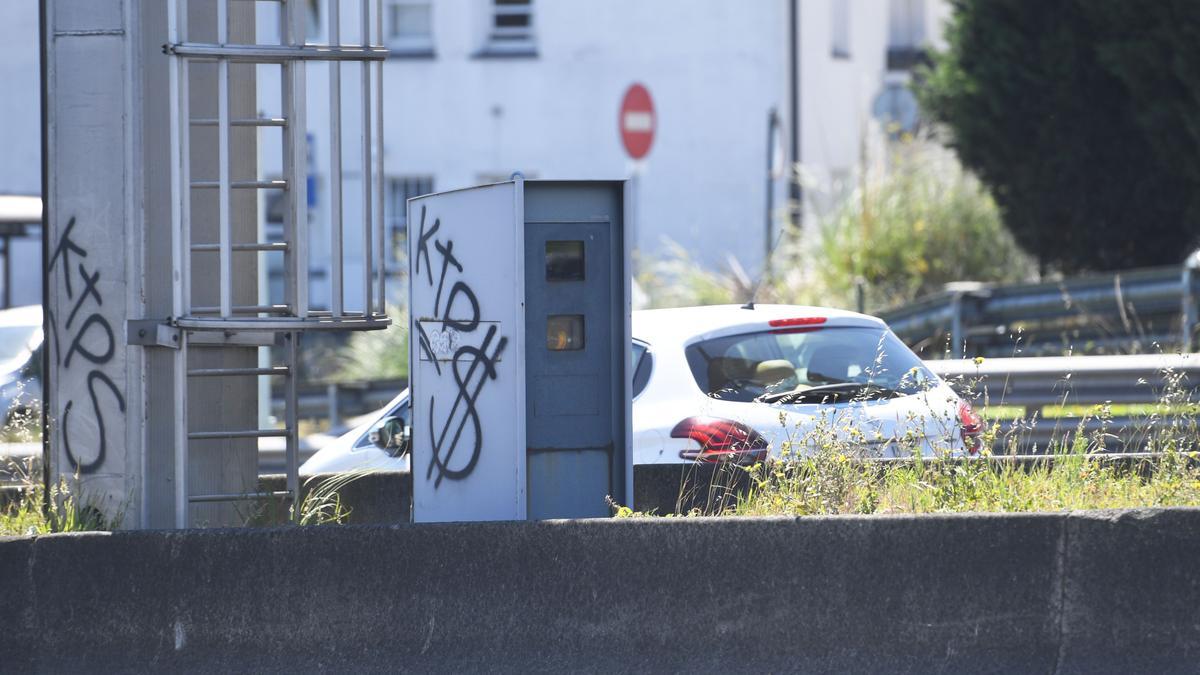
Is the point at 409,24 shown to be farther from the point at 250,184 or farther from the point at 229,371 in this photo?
the point at 229,371

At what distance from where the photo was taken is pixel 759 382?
330 inches

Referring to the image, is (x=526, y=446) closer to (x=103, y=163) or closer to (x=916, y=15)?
(x=103, y=163)

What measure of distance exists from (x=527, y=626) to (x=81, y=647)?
1556 millimetres

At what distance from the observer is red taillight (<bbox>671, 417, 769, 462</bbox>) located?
787 centimetres

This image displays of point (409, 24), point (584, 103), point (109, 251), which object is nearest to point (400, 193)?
point (409, 24)

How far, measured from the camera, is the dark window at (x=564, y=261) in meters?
6.50

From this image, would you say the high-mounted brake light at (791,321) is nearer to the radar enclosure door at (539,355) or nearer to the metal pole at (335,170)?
the radar enclosure door at (539,355)

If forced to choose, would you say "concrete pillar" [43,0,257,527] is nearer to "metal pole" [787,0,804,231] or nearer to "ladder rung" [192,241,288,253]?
"ladder rung" [192,241,288,253]

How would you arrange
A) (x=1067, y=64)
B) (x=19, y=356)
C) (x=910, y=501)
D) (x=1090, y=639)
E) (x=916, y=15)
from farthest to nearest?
1. (x=916, y=15)
2. (x=1067, y=64)
3. (x=19, y=356)
4. (x=910, y=501)
5. (x=1090, y=639)

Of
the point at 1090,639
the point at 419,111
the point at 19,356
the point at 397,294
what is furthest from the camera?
the point at 419,111

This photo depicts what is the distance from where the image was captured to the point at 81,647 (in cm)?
580

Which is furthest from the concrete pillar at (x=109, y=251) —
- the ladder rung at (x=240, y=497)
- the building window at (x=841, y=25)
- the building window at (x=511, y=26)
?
the building window at (x=841, y=25)

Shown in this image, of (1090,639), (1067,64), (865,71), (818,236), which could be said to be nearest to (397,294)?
(818,236)

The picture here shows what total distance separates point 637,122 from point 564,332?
16243 millimetres
